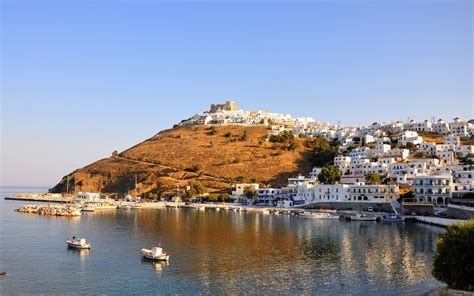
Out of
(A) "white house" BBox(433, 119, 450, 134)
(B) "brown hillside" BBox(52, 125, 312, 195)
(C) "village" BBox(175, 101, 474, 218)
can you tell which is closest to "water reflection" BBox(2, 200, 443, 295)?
(C) "village" BBox(175, 101, 474, 218)

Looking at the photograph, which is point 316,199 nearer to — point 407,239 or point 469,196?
point 469,196

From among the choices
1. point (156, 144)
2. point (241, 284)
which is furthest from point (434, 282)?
point (156, 144)

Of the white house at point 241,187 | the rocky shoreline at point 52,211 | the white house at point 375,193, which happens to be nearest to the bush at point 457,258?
the white house at point 375,193

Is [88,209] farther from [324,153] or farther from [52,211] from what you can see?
[324,153]

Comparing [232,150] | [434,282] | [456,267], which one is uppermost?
[232,150]

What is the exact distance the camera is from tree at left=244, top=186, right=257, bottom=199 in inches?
4424

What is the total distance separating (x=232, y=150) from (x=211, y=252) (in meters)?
106

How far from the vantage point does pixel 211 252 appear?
4409 centimetres

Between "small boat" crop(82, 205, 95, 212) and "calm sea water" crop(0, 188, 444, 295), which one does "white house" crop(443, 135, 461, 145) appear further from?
"small boat" crop(82, 205, 95, 212)

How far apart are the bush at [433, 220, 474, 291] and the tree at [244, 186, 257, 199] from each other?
83.5m

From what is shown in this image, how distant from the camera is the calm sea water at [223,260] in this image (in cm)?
3197

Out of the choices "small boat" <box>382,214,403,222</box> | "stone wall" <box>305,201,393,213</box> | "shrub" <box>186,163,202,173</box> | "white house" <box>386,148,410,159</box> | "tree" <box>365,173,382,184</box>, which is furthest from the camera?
"shrub" <box>186,163,202,173</box>

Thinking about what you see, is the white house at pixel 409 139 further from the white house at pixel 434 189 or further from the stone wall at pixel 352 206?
the stone wall at pixel 352 206

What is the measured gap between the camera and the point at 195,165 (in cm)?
13912
